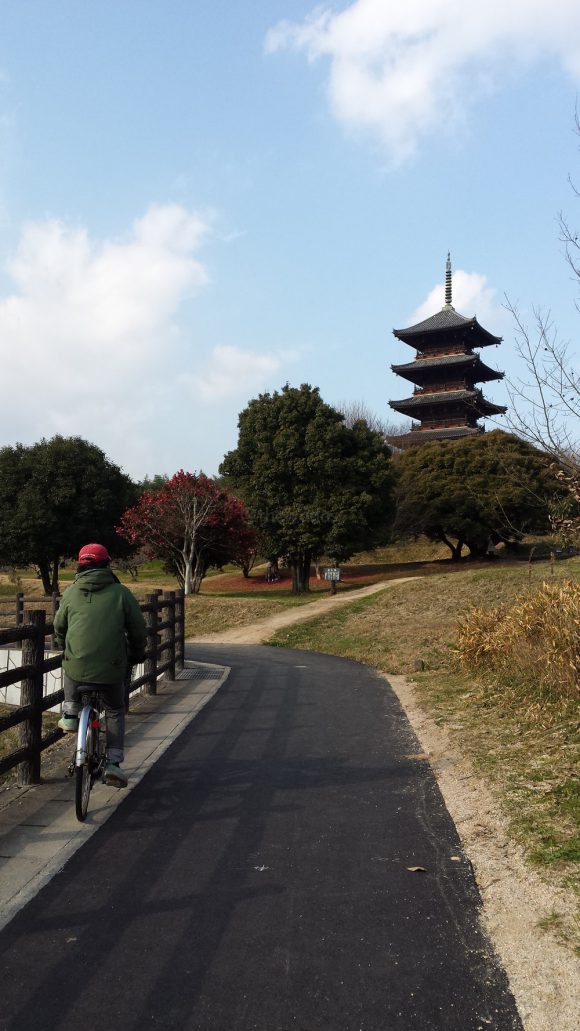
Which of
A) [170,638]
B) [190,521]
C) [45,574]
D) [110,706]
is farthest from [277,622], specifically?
[45,574]

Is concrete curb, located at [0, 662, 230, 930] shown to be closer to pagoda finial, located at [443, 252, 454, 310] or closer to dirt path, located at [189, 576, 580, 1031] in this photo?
dirt path, located at [189, 576, 580, 1031]

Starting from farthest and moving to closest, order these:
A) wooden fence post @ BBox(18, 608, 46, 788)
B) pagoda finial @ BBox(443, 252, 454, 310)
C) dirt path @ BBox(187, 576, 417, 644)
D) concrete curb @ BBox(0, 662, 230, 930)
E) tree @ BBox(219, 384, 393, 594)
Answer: pagoda finial @ BBox(443, 252, 454, 310) → tree @ BBox(219, 384, 393, 594) → dirt path @ BBox(187, 576, 417, 644) → wooden fence post @ BBox(18, 608, 46, 788) → concrete curb @ BBox(0, 662, 230, 930)

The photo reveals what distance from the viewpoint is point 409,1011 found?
3.10 m

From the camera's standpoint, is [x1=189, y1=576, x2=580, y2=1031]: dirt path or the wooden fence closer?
[x1=189, y1=576, x2=580, y2=1031]: dirt path

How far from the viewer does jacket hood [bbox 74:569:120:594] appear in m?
5.78

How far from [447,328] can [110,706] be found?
54317mm

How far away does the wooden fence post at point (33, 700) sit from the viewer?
6143 mm

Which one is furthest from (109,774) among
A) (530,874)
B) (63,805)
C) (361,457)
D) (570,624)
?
(361,457)

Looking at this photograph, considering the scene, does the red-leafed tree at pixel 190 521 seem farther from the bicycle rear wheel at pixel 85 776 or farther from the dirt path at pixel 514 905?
the bicycle rear wheel at pixel 85 776

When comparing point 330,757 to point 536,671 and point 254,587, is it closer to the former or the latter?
point 536,671

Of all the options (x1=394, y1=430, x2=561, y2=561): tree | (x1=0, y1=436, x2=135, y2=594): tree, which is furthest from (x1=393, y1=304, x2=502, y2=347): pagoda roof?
(x1=0, y1=436, x2=135, y2=594): tree

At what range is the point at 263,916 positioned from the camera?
12.9ft

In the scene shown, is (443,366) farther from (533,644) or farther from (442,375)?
(533,644)

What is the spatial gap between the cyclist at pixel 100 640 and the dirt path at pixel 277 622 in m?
14.9
